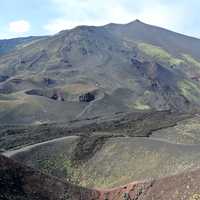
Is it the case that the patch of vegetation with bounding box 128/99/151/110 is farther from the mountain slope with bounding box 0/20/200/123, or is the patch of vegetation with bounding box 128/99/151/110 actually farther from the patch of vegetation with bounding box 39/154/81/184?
the patch of vegetation with bounding box 39/154/81/184

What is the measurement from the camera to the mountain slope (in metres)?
107

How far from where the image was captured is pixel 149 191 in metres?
33.9

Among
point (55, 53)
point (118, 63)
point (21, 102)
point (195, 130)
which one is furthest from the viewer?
point (55, 53)

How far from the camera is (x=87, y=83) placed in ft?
453

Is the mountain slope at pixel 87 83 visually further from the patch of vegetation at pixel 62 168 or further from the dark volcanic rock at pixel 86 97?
the patch of vegetation at pixel 62 168

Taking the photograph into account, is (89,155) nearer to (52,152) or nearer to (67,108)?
(52,152)

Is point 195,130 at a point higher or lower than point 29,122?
higher

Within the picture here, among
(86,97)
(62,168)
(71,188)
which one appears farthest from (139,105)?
(71,188)

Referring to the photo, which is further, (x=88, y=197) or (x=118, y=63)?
(x=118, y=63)

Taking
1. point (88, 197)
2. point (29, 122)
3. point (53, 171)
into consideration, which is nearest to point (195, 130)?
point (53, 171)

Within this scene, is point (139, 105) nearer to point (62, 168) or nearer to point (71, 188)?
point (62, 168)

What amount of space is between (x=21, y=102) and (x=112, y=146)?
2265 inches

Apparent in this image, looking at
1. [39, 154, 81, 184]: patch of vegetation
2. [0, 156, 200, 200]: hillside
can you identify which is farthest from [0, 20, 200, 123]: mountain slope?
[0, 156, 200, 200]: hillside

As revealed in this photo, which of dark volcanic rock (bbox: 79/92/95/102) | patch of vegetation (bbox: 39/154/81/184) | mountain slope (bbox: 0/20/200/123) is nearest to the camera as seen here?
patch of vegetation (bbox: 39/154/81/184)
